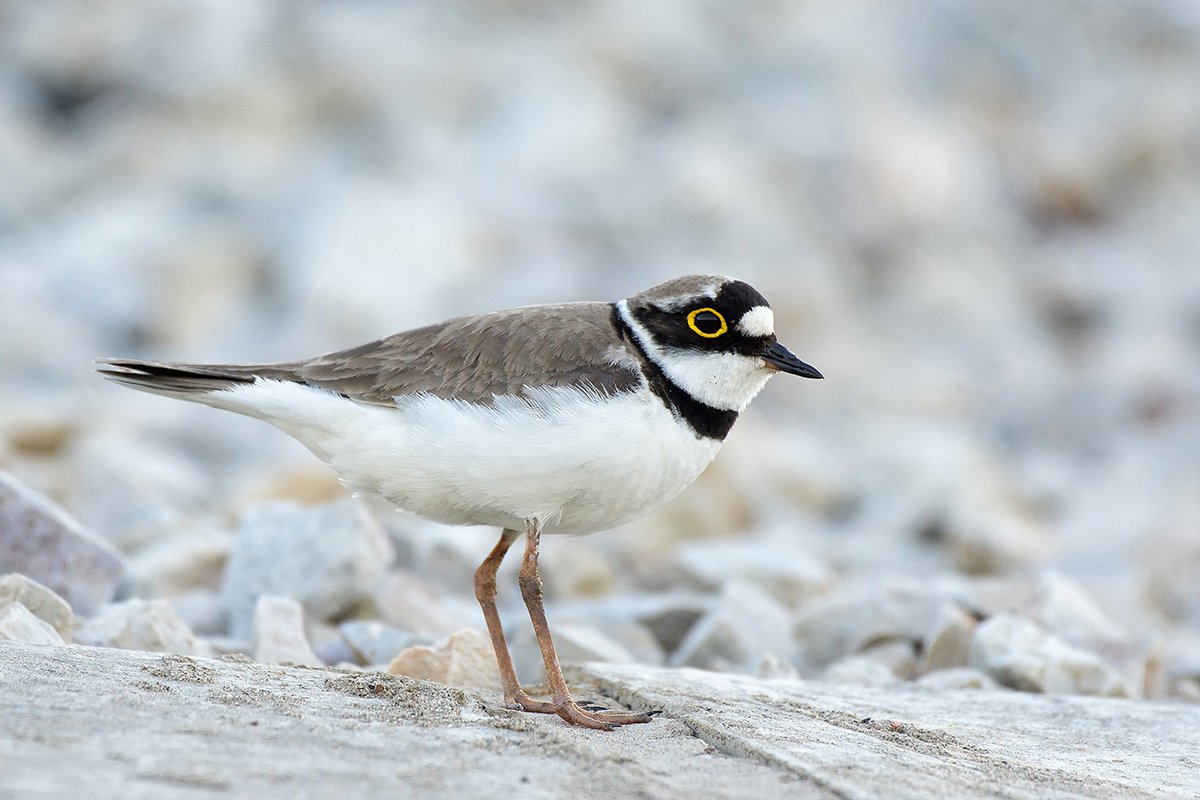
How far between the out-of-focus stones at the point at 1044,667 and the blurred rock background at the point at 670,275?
2 cm

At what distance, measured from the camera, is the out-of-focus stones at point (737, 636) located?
6.00 meters

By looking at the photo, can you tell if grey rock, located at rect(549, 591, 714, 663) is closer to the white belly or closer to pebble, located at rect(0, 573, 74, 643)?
the white belly

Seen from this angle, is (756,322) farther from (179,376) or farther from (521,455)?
(179,376)

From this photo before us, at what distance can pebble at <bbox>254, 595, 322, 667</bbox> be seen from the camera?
5.02 meters

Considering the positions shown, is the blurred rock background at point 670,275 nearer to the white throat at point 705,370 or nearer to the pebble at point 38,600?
the pebble at point 38,600

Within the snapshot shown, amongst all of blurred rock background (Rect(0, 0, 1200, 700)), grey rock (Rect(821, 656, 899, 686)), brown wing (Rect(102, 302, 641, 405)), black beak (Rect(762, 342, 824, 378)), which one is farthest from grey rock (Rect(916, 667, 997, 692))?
brown wing (Rect(102, 302, 641, 405))

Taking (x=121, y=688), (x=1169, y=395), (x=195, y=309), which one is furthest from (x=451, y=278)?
(x=121, y=688)

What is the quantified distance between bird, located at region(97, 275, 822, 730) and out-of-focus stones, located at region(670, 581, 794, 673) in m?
1.28

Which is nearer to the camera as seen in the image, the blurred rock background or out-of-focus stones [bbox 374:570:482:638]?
out-of-focus stones [bbox 374:570:482:638]

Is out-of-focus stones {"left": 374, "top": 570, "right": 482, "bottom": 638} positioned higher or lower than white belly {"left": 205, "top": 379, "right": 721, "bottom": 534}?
lower

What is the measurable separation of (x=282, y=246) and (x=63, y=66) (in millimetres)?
4316

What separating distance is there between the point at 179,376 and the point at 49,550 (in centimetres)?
92

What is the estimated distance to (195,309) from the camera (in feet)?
39.8

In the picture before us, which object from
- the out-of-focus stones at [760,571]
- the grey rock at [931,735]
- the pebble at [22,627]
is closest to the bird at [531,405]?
the grey rock at [931,735]
